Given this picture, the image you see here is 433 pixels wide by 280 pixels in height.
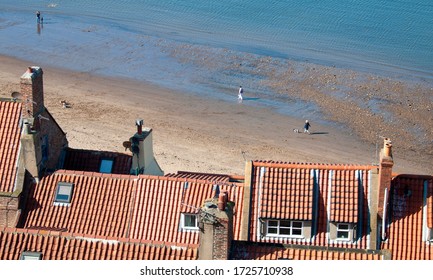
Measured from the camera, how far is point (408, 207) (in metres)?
32.7

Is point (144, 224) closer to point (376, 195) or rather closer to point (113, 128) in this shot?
point (376, 195)

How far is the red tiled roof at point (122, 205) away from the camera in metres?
32.5

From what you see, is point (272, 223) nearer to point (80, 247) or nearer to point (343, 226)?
point (343, 226)

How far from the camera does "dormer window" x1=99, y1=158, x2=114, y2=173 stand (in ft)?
123

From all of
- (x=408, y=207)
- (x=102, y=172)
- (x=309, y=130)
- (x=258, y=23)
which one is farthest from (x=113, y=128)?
(x=258, y=23)

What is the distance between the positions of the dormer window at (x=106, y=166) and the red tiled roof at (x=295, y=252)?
37.2 ft

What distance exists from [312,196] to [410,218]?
4.07m

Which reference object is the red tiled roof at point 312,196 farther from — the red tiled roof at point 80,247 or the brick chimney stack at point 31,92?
the brick chimney stack at point 31,92

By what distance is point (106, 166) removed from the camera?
37500 millimetres

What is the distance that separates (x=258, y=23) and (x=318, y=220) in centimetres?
6098

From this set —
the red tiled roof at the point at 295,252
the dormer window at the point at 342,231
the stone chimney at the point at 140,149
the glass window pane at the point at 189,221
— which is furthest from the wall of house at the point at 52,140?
the dormer window at the point at 342,231

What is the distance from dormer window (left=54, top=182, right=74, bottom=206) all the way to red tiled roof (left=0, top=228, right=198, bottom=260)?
6103mm

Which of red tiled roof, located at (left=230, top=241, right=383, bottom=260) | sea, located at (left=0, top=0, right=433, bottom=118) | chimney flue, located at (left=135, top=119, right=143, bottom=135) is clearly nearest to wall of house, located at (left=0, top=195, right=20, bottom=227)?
chimney flue, located at (left=135, top=119, right=143, bottom=135)

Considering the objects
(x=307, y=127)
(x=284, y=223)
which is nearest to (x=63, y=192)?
Result: (x=284, y=223)
